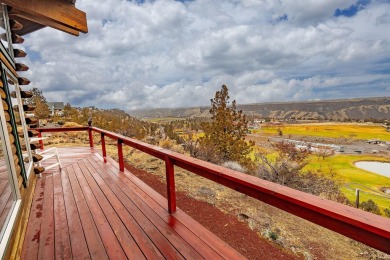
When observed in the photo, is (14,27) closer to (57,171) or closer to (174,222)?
(57,171)

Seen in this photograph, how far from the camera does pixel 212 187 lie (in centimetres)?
691

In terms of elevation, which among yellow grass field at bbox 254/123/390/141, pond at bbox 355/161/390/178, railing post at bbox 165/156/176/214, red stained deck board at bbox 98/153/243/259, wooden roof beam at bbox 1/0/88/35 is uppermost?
wooden roof beam at bbox 1/0/88/35

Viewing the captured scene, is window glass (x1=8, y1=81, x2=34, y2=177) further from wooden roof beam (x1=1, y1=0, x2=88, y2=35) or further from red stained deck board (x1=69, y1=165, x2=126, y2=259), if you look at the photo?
wooden roof beam (x1=1, y1=0, x2=88, y2=35)

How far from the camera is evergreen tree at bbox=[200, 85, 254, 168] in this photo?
699 inches

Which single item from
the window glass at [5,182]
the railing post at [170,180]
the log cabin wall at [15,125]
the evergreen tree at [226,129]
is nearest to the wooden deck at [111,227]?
the railing post at [170,180]

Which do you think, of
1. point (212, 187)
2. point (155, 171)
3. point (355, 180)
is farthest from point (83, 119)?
point (355, 180)

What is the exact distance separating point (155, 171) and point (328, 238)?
5314 mm

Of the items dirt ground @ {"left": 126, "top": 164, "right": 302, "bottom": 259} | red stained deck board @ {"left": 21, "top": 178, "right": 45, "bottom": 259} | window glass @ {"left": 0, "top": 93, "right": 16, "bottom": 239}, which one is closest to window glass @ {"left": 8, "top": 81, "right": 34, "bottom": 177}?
red stained deck board @ {"left": 21, "top": 178, "right": 45, "bottom": 259}

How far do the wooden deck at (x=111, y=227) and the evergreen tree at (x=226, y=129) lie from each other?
1373 centimetres

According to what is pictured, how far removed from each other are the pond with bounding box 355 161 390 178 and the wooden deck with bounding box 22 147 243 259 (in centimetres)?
4229

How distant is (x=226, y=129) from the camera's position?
731 inches

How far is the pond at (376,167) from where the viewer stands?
115ft

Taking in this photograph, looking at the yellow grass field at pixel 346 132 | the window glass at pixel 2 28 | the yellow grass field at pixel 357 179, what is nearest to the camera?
the window glass at pixel 2 28

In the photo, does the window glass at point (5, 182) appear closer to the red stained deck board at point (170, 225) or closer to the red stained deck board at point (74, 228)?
the red stained deck board at point (74, 228)
